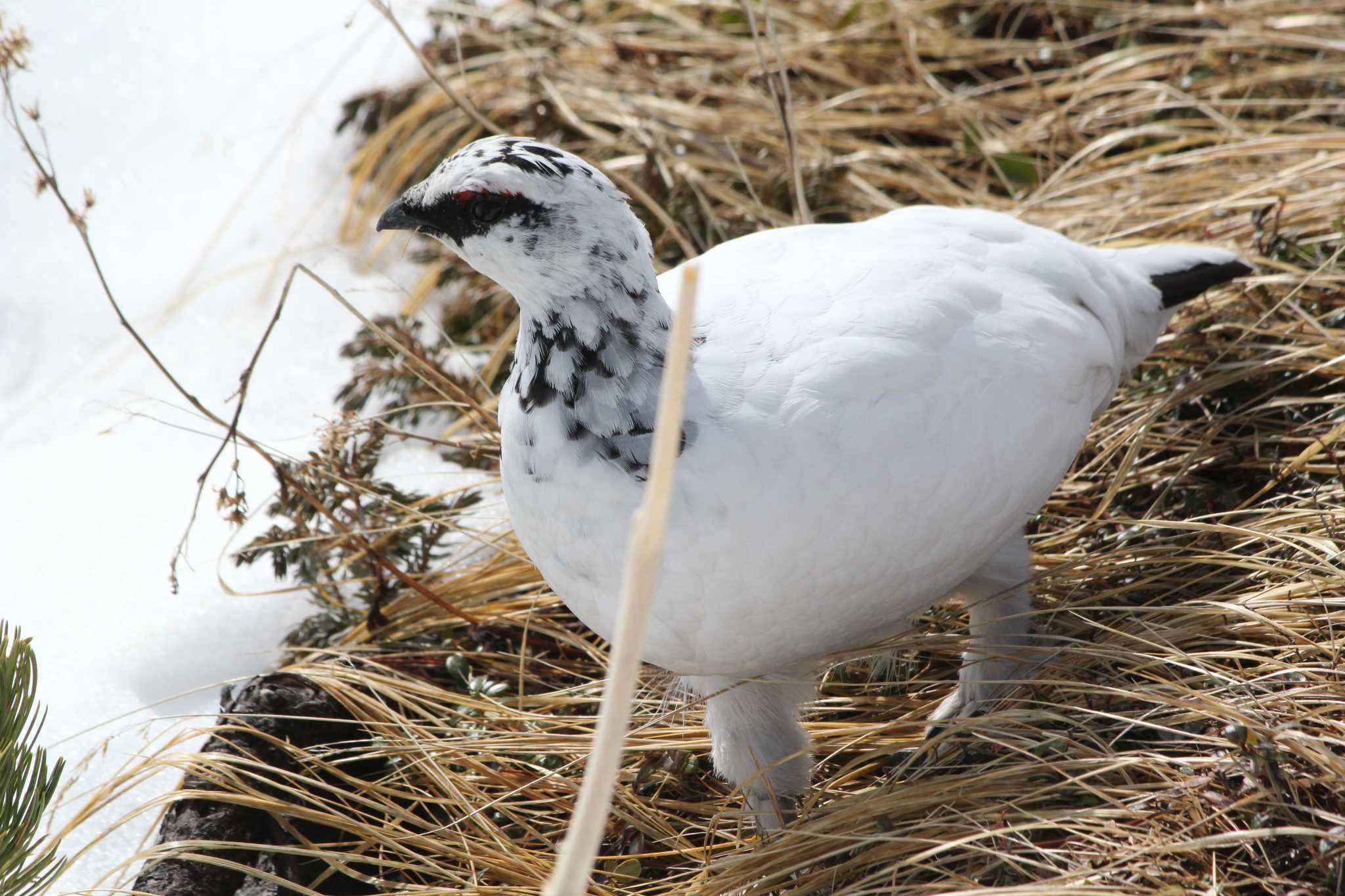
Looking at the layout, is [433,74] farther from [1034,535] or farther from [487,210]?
[1034,535]

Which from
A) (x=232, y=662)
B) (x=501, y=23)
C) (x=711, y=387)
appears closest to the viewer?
(x=711, y=387)

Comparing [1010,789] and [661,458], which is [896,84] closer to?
[1010,789]

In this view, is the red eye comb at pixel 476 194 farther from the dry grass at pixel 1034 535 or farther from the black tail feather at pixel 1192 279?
the black tail feather at pixel 1192 279

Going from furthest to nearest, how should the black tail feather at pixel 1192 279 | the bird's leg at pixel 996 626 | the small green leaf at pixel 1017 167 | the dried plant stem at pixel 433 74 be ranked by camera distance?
the small green leaf at pixel 1017 167
the dried plant stem at pixel 433 74
the black tail feather at pixel 1192 279
the bird's leg at pixel 996 626

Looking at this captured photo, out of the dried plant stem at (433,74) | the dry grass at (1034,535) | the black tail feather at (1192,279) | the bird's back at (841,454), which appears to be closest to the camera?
the bird's back at (841,454)

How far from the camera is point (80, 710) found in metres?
2.57

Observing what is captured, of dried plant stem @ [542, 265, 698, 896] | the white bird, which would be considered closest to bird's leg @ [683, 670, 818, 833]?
the white bird

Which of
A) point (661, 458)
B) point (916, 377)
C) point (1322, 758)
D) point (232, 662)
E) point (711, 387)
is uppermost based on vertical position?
point (661, 458)

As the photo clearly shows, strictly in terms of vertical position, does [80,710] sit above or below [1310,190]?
above

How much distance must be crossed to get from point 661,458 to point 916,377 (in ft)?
3.43

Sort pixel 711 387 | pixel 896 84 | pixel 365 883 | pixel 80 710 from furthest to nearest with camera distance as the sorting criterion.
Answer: pixel 896 84 → pixel 80 710 → pixel 365 883 → pixel 711 387

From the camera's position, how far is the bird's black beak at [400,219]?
A: 1.99 meters

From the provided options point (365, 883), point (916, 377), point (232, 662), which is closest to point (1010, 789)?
point (916, 377)

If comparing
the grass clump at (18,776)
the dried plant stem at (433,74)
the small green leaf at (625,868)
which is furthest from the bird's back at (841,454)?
the dried plant stem at (433,74)
